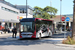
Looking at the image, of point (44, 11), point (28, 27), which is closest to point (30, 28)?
point (28, 27)

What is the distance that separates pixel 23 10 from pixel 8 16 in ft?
76.4

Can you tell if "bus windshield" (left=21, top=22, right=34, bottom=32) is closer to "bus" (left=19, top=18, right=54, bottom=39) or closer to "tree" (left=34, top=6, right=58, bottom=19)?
"bus" (left=19, top=18, right=54, bottom=39)

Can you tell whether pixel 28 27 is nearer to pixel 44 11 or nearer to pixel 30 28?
pixel 30 28

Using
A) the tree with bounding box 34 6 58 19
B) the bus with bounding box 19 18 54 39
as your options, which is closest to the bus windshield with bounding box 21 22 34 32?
the bus with bounding box 19 18 54 39

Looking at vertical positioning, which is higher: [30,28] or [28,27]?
[28,27]

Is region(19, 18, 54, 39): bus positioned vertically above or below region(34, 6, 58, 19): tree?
below

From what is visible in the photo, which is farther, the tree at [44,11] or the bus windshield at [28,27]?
the tree at [44,11]

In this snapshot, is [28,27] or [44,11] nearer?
[28,27]

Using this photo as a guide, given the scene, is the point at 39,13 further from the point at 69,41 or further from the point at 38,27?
the point at 69,41

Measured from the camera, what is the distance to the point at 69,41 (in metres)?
16.2

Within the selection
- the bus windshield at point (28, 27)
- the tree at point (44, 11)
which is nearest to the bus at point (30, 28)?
the bus windshield at point (28, 27)

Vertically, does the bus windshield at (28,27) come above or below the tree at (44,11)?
below

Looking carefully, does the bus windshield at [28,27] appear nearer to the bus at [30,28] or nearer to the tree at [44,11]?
the bus at [30,28]

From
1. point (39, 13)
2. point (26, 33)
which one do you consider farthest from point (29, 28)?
point (39, 13)
